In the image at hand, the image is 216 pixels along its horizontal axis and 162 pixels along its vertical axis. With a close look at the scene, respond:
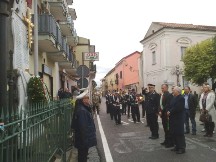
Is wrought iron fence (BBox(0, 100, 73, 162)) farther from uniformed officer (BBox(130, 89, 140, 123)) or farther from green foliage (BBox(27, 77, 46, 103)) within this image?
uniformed officer (BBox(130, 89, 140, 123))

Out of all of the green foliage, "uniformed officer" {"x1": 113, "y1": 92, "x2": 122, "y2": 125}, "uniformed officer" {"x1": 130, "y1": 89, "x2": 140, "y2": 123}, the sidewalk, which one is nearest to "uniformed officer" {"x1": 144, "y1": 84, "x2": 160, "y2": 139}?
the sidewalk

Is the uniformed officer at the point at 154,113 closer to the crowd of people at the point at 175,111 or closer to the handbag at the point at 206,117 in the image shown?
the crowd of people at the point at 175,111

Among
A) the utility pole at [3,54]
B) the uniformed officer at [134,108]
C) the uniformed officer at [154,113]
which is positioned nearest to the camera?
the utility pole at [3,54]

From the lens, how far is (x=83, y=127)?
6156 millimetres

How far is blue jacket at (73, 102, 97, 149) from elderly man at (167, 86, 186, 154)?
11.2 feet

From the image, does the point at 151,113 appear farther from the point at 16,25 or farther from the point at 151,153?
the point at 16,25

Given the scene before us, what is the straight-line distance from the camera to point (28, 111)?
446cm

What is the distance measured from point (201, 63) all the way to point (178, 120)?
31.1m

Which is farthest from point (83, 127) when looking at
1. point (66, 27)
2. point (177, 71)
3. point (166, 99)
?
point (177, 71)

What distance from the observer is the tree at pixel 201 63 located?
127 ft

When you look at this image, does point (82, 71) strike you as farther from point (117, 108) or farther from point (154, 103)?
point (154, 103)

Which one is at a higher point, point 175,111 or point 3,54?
point 3,54

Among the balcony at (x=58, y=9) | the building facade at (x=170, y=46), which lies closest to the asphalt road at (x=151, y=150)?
the balcony at (x=58, y=9)

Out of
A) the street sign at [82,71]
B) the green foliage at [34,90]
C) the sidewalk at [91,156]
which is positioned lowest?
the sidewalk at [91,156]
